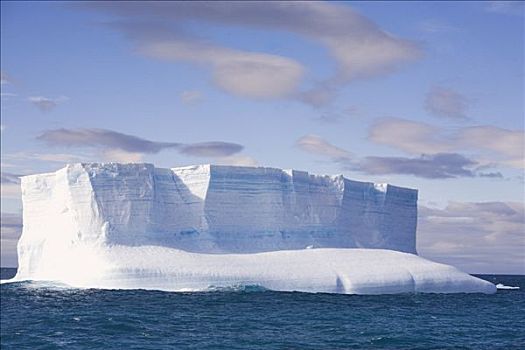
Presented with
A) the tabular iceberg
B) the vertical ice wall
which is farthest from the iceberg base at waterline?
the vertical ice wall

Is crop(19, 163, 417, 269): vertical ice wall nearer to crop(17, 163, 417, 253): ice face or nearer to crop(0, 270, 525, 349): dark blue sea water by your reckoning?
crop(17, 163, 417, 253): ice face

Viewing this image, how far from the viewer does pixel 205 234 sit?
32375mm

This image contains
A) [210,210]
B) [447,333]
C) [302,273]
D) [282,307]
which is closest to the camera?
[447,333]

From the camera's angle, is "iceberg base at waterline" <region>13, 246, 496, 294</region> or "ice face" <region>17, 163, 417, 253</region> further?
"ice face" <region>17, 163, 417, 253</region>

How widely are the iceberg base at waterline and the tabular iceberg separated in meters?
0.04

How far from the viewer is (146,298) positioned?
1051 inches

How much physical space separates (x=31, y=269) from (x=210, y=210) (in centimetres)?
852

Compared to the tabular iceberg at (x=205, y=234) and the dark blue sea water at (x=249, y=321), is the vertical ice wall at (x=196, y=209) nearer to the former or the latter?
the tabular iceberg at (x=205, y=234)

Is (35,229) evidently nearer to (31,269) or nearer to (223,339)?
(31,269)

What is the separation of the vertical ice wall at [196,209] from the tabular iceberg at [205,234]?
4cm

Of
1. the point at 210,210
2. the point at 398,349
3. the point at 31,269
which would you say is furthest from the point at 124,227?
the point at 398,349

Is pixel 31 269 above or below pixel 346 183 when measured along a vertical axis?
below

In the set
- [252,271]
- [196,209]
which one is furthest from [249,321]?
[196,209]

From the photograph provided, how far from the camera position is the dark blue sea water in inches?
667
